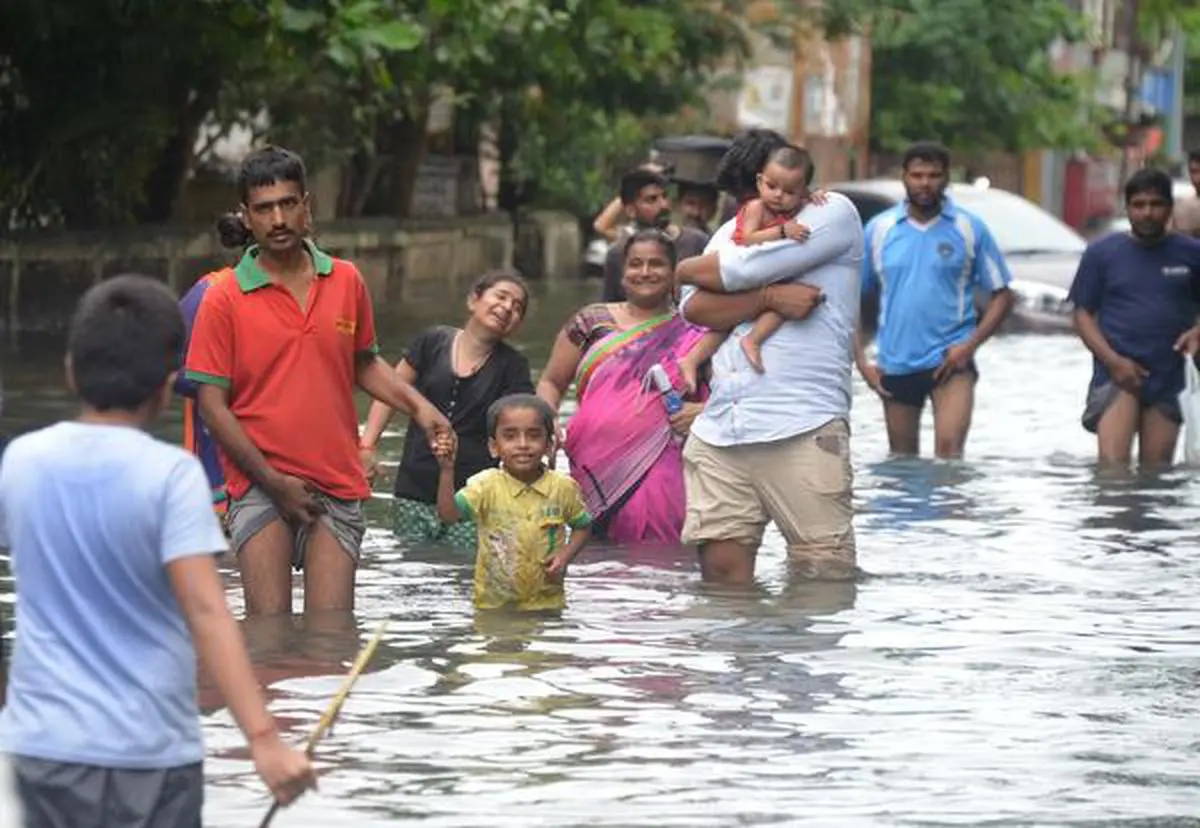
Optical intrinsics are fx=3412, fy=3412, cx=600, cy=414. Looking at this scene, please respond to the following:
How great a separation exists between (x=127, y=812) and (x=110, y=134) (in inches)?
840

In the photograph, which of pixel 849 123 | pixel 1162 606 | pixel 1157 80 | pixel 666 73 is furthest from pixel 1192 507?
pixel 1157 80

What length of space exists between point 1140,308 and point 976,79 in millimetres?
37160

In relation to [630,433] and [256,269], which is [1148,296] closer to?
→ [630,433]

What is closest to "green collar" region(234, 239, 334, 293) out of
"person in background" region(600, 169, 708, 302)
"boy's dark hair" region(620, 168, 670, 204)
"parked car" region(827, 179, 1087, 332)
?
"person in background" region(600, 169, 708, 302)

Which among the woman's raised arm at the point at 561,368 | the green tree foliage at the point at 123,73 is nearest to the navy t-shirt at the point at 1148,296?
the woman's raised arm at the point at 561,368

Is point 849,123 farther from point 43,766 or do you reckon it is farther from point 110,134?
point 43,766

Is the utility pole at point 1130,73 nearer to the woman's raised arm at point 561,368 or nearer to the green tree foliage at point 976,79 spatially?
the green tree foliage at point 976,79

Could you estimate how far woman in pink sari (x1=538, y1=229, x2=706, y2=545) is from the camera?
12539 mm

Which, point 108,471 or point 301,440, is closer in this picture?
point 108,471

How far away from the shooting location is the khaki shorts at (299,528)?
9336 millimetres

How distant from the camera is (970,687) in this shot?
388 inches

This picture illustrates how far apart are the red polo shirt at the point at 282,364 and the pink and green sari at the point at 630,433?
10.6ft

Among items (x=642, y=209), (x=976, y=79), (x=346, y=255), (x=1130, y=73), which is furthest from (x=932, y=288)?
(x=1130, y=73)

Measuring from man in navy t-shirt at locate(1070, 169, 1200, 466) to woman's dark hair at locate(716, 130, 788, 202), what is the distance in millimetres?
4944
